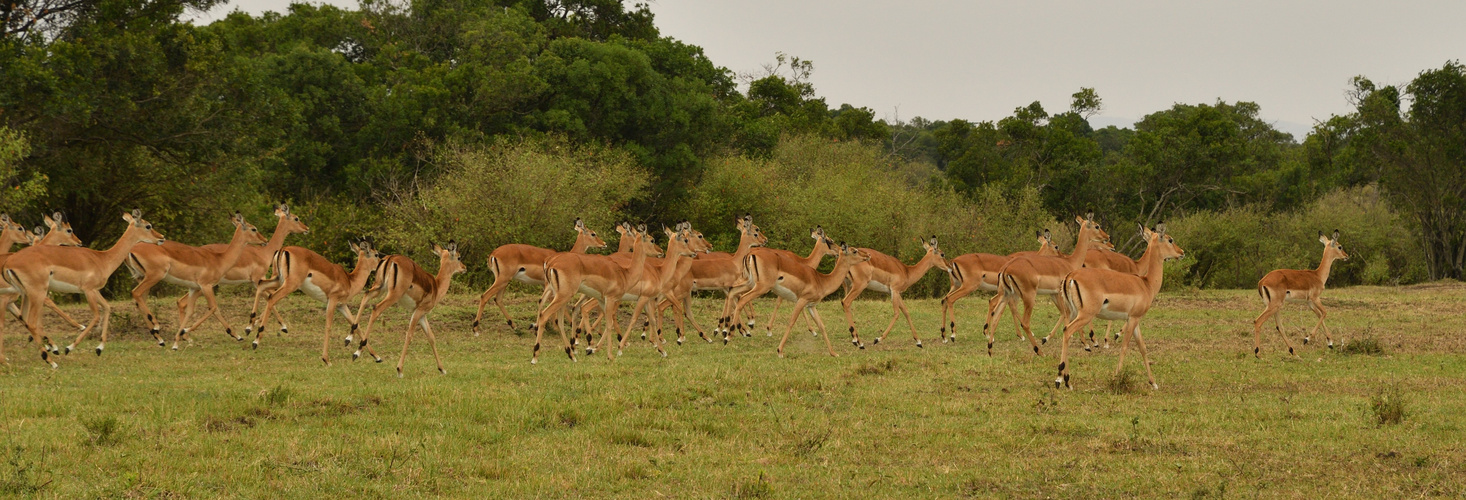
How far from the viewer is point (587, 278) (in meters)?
14.4

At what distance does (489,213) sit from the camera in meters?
24.0

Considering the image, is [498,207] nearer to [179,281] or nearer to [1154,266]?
[179,281]

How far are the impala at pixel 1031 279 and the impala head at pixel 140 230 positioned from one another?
34.6 feet

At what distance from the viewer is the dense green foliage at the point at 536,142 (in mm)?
21141

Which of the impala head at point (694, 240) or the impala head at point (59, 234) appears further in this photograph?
the impala head at point (59, 234)

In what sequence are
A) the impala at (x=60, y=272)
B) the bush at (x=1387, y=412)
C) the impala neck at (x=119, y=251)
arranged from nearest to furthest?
the bush at (x=1387, y=412) → the impala at (x=60, y=272) → the impala neck at (x=119, y=251)

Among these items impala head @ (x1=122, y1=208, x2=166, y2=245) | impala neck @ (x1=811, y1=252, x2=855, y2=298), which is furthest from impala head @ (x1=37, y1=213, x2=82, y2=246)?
impala neck @ (x1=811, y1=252, x2=855, y2=298)

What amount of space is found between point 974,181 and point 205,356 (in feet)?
97.5

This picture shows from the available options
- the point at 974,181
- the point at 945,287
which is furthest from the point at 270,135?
the point at 974,181

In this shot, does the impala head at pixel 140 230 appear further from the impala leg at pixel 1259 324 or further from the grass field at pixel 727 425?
the impala leg at pixel 1259 324

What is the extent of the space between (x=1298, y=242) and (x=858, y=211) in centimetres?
1656

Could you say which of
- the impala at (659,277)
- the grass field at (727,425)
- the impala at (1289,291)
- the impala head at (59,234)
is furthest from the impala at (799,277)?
the impala head at (59,234)

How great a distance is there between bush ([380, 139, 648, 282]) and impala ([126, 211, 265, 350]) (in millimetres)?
7676

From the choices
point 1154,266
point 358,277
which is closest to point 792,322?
point 1154,266
